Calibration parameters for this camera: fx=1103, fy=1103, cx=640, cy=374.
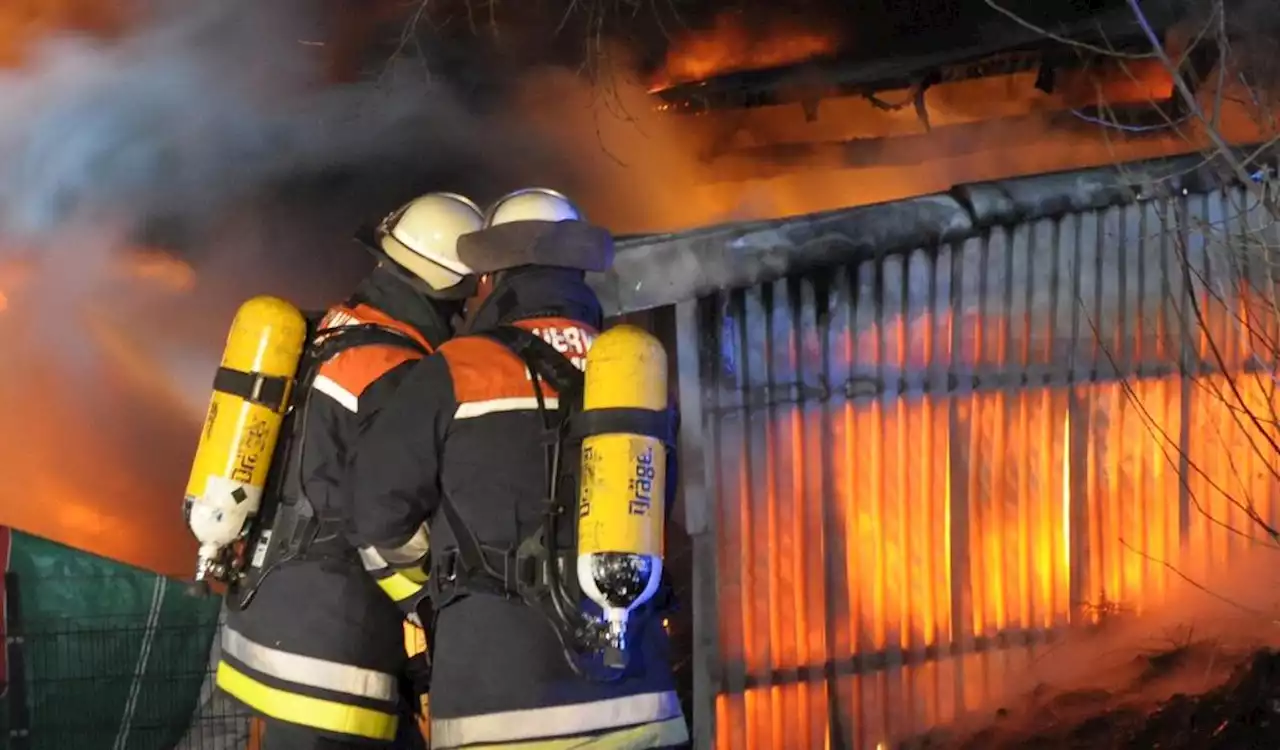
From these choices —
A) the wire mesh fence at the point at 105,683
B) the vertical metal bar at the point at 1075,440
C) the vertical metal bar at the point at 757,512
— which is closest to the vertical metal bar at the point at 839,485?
the vertical metal bar at the point at 757,512

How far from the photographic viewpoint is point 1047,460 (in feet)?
16.9

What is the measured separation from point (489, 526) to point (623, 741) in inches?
26.0

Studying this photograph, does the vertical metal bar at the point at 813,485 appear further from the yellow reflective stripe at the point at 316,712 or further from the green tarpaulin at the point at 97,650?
the green tarpaulin at the point at 97,650

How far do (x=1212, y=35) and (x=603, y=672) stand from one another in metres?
4.36

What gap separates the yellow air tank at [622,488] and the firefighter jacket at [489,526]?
7.8 inches

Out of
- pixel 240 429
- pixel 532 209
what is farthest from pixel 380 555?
pixel 532 209

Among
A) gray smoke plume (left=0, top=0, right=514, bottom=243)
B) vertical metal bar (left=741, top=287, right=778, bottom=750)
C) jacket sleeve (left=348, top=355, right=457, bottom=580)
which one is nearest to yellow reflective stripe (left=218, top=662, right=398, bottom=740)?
jacket sleeve (left=348, top=355, right=457, bottom=580)

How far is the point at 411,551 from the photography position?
3.21 metres

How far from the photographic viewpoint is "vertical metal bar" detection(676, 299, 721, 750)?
4504 millimetres

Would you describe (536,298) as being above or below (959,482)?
above

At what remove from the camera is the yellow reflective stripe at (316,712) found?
127 inches

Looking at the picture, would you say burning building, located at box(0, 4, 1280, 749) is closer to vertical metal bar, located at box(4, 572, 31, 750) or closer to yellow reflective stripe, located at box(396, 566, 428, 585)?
vertical metal bar, located at box(4, 572, 31, 750)

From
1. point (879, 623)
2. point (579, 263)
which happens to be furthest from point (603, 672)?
point (879, 623)

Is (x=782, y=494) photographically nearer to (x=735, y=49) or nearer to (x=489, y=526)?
(x=489, y=526)
